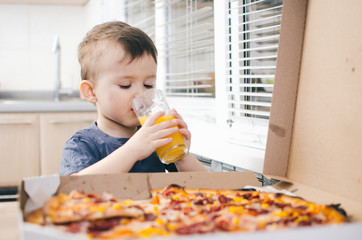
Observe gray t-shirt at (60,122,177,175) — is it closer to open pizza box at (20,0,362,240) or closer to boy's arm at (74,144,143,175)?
boy's arm at (74,144,143,175)

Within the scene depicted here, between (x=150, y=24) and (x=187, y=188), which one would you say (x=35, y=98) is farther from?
(x=187, y=188)

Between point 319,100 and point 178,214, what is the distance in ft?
1.46

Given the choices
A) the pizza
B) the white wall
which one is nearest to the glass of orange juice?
the pizza

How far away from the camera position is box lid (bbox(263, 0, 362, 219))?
0.83 metres

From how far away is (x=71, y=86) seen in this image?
3.81 m

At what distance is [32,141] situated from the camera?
9.33 feet

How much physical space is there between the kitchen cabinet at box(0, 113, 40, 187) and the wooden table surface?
227cm

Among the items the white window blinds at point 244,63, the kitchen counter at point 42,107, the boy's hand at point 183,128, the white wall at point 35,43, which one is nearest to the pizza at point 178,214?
the boy's hand at point 183,128

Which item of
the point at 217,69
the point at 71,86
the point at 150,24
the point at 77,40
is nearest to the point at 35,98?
the point at 71,86

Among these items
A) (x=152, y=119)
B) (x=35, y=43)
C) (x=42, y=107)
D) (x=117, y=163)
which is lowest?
(x=42, y=107)

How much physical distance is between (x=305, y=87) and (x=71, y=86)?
314 cm

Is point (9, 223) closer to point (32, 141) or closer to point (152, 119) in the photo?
point (152, 119)

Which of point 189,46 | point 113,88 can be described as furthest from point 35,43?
point 113,88

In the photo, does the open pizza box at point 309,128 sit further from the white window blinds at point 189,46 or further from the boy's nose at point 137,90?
the white window blinds at point 189,46
